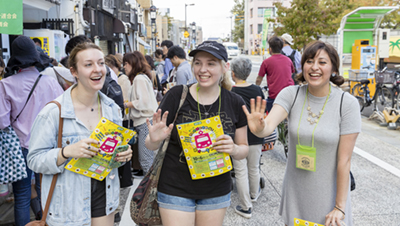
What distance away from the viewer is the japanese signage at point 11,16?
4.59m

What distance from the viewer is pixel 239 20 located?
98750mm

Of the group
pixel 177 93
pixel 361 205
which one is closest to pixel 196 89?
pixel 177 93

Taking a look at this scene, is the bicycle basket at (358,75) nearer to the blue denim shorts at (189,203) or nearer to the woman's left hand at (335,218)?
the woman's left hand at (335,218)

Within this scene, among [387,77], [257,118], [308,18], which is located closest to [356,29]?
[308,18]

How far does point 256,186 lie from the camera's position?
479cm

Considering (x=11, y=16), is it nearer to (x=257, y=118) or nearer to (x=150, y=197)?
(x=150, y=197)

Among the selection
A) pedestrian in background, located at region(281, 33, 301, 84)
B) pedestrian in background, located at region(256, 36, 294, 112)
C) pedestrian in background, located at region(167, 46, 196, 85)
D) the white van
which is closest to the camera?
pedestrian in background, located at region(256, 36, 294, 112)

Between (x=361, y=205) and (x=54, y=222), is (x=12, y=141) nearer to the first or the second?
(x=54, y=222)

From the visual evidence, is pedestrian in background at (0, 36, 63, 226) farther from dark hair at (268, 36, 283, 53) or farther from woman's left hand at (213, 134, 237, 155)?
dark hair at (268, 36, 283, 53)

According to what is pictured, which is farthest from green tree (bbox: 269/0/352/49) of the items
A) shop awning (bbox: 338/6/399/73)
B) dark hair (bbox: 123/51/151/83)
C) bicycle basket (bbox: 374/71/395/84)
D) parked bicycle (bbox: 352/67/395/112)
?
dark hair (bbox: 123/51/151/83)

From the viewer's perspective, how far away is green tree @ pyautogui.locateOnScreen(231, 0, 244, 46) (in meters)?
95.1

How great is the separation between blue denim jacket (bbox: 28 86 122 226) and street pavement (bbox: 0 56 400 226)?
6.76ft

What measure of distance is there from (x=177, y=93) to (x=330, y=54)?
3.71 feet

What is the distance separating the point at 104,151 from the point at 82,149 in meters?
0.16
